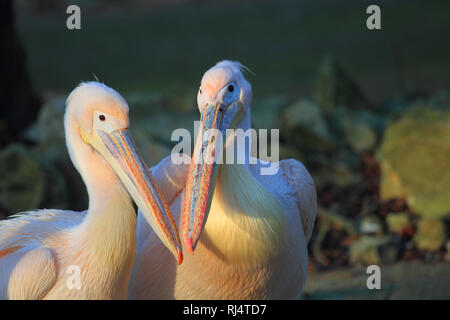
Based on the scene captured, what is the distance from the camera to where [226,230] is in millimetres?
3123

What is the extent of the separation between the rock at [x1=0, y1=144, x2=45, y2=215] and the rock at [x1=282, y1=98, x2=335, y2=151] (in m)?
2.47

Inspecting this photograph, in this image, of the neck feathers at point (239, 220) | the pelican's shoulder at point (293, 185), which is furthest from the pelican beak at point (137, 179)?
the pelican's shoulder at point (293, 185)

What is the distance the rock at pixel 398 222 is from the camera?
18.4ft

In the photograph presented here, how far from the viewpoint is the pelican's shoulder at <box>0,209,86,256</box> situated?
323 cm

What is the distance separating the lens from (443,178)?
5770 millimetres

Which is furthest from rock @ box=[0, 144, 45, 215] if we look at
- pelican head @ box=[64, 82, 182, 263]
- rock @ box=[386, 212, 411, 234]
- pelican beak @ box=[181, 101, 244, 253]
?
pelican beak @ box=[181, 101, 244, 253]

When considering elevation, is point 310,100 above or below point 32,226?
above

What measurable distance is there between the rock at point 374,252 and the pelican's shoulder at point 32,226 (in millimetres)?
2542

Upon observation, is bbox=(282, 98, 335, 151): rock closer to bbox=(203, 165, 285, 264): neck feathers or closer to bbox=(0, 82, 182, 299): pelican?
bbox=(203, 165, 285, 264): neck feathers

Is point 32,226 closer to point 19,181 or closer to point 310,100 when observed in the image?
point 19,181

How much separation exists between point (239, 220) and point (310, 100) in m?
4.61

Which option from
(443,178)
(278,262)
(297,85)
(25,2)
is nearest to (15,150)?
(278,262)

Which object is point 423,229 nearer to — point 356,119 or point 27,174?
point 356,119

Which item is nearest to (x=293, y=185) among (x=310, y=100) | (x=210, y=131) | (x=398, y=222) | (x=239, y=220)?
(x=239, y=220)
